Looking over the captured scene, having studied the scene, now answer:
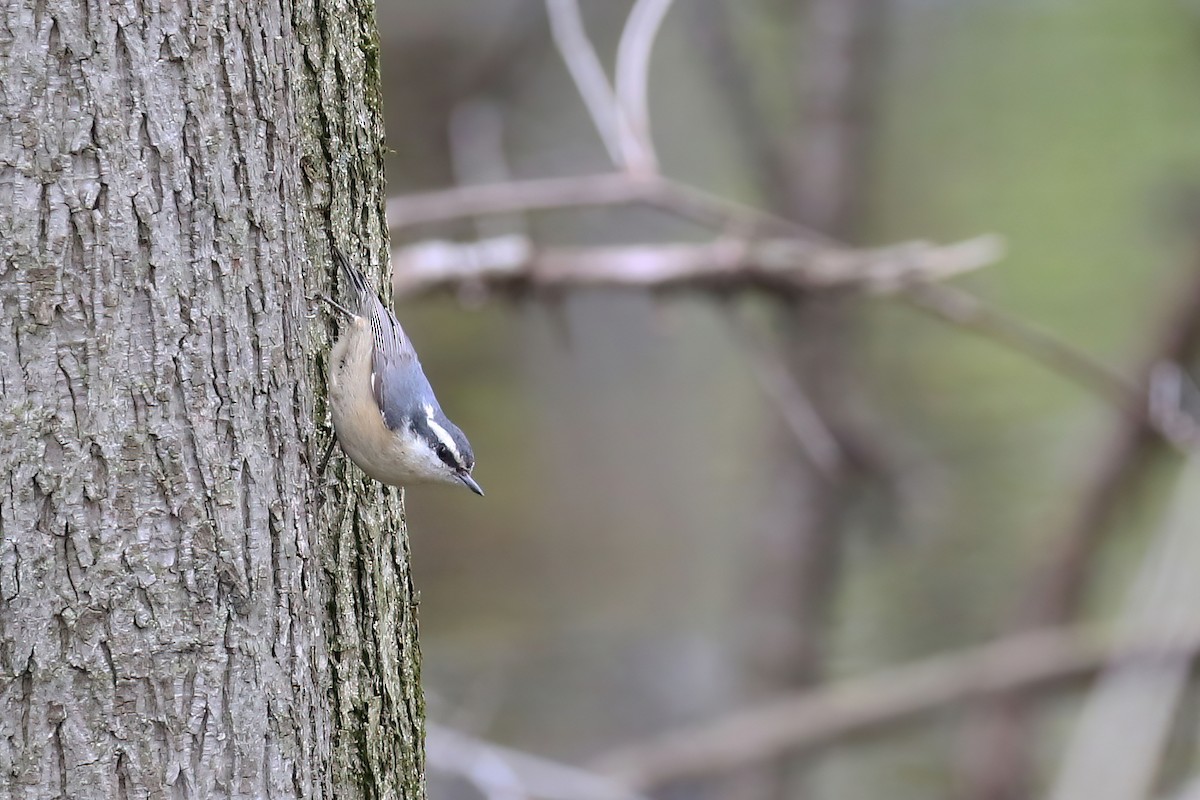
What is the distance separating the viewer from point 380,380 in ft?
7.18

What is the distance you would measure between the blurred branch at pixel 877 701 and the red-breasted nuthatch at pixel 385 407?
3.70 meters

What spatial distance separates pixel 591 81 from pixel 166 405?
257 centimetres

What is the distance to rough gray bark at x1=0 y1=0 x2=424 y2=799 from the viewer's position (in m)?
1.54

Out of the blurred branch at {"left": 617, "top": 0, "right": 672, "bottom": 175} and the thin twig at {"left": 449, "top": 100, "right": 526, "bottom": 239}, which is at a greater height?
the thin twig at {"left": 449, "top": 100, "right": 526, "bottom": 239}

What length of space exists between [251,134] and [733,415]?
584 cm

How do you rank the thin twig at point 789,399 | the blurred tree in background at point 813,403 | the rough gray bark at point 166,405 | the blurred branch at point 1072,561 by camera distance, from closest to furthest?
the rough gray bark at point 166,405
the thin twig at point 789,399
the blurred branch at point 1072,561
the blurred tree in background at point 813,403

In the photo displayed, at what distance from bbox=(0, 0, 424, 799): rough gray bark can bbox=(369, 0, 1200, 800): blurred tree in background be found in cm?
391

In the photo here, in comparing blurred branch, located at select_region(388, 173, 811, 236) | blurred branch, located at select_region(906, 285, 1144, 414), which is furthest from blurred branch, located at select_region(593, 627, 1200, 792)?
blurred branch, located at select_region(388, 173, 811, 236)

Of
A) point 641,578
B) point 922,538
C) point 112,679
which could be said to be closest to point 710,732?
point 641,578

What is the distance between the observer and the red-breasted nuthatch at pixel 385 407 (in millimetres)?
1890

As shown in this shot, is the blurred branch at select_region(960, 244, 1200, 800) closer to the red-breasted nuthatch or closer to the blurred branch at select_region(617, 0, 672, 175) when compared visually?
the blurred branch at select_region(617, 0, 672, 175)

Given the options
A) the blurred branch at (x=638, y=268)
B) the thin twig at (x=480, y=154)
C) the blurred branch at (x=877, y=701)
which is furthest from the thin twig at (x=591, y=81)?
the blurred branch at (x=877, y=701)

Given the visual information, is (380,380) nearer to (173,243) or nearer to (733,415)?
(173,243)

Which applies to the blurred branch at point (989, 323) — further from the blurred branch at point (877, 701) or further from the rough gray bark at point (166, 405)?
the rough gray bark at point (166, 405)
